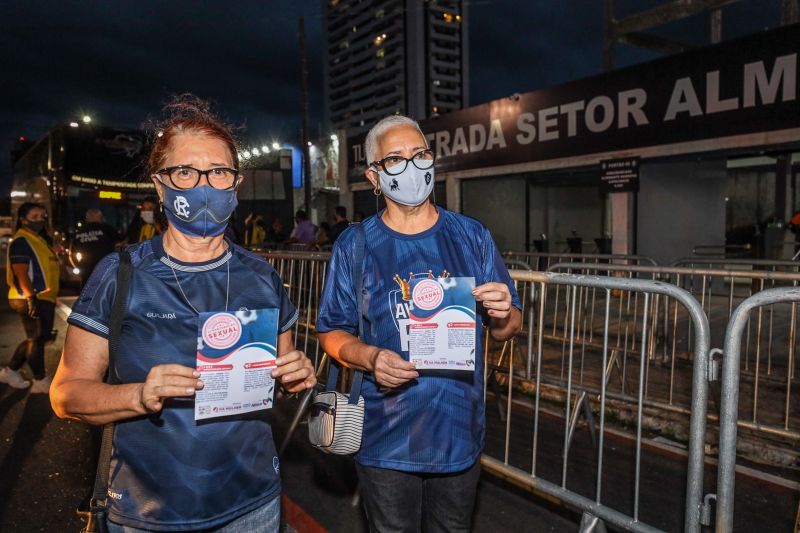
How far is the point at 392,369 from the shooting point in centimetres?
196

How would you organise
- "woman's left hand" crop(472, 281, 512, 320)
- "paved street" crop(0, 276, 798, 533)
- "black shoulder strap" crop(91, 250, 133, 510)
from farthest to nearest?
"paved street" crop(0, 276, 798, 533) → "woman's left hand" crop(472, 281, 512, 320) → "black shoulder strap" crop(91, 250, 133, 510)

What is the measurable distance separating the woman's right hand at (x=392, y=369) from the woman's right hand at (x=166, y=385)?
25.7 inches

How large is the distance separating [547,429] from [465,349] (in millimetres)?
3558

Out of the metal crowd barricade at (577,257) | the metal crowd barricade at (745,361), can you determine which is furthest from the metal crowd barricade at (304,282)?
the metal crowd barricade at (577,257)

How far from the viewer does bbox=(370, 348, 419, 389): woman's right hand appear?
6.39 feet

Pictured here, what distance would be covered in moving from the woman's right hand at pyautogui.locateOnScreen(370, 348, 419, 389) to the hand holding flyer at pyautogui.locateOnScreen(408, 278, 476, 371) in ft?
0.34

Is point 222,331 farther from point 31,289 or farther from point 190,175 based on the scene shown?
point 31,289

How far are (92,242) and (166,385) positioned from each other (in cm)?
886

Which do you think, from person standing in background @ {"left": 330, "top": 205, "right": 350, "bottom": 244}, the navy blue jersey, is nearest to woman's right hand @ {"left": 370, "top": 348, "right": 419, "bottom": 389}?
the navy blue jersey

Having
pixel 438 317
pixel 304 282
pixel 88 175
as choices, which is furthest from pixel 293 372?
pixel 88 175

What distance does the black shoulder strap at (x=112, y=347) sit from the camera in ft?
5.60

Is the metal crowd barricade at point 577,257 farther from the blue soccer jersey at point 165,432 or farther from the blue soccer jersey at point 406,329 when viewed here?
the blue soccer jersey at point 165,432

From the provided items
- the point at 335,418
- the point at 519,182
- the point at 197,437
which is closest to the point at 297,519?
the point at 335,418

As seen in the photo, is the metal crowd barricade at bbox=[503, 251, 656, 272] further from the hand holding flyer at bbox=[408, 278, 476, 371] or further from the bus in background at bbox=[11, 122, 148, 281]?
the bus in background at bbox=[11, 122, 148, 281]
